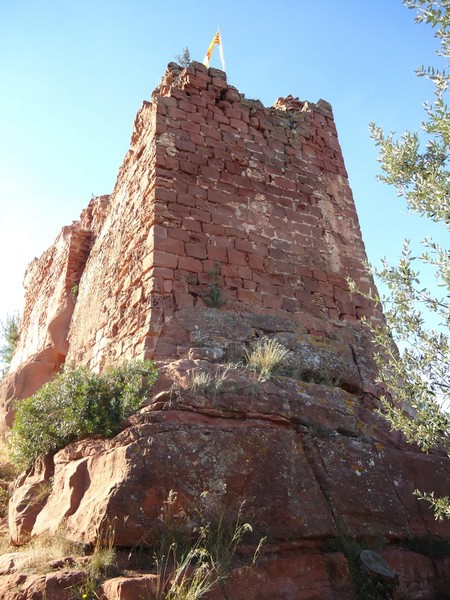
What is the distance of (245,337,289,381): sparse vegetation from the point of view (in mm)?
5554

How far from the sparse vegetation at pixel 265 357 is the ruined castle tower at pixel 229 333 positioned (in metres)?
0.17

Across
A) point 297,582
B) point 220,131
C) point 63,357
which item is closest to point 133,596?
point 297,582

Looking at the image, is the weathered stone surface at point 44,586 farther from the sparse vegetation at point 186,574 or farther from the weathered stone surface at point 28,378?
the weathered stone surface at point 28,378

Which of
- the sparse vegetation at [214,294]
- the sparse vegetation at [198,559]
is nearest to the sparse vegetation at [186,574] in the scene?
the sparse vegetation at [198,559]

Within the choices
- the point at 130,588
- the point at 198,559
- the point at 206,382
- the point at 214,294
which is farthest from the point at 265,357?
the point at 130,588

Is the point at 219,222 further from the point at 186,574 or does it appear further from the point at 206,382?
the point at 186,574

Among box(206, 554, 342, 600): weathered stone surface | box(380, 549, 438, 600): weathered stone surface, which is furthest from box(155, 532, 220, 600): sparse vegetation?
box(380, 549, 438, 600): weathered stone surface

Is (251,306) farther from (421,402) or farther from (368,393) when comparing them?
(421,402)

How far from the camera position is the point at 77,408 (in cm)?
498

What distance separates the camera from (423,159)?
489 cm

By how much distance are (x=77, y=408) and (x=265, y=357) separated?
1.99 meters

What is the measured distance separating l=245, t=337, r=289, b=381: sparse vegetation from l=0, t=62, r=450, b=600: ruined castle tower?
17cm

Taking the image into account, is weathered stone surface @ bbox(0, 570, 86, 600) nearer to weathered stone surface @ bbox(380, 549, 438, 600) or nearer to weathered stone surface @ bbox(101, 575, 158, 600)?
weathered stone surface @ bbox(101, 575, 158, 600)

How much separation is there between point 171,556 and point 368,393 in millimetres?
3599
